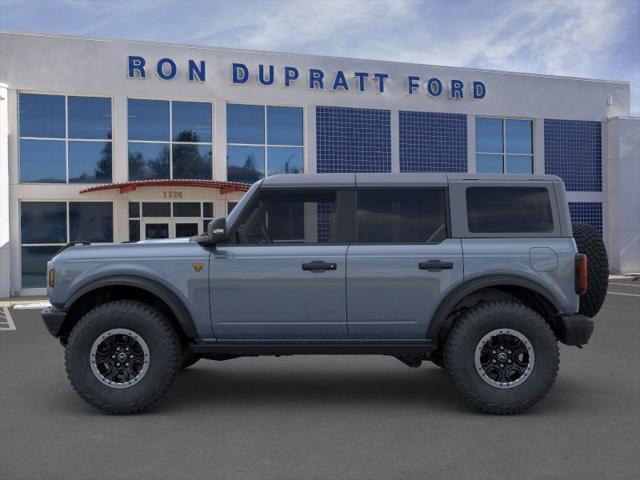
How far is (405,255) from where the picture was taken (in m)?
5.34

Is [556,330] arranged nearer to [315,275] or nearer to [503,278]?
[503,278]

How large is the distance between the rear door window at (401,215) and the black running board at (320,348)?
90cm

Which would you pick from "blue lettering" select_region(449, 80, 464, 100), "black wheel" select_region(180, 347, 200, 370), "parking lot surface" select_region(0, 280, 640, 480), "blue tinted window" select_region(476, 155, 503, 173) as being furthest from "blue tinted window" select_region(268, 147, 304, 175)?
"black wheel" select_region(180, 347, 200, 370)

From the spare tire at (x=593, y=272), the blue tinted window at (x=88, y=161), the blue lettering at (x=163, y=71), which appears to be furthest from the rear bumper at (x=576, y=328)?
the blue lettering at (x=163, y=71)

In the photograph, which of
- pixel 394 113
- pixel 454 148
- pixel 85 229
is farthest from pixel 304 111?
pixel 85 229

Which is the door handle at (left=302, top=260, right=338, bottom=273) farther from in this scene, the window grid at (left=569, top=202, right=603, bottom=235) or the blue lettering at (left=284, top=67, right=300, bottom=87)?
the window grid at (left=569, top=202, right=603, bottom=235)

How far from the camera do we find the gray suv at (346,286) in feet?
17.3

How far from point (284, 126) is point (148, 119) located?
4468mm

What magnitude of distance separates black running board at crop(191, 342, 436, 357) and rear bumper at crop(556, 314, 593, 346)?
112cm

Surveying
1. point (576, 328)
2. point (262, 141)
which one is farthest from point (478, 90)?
point (576, 328)

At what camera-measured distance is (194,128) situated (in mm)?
20219

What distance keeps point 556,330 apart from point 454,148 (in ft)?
60.1

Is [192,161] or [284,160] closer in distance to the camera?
[192,161]

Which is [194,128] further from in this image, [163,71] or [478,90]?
[478,90]
